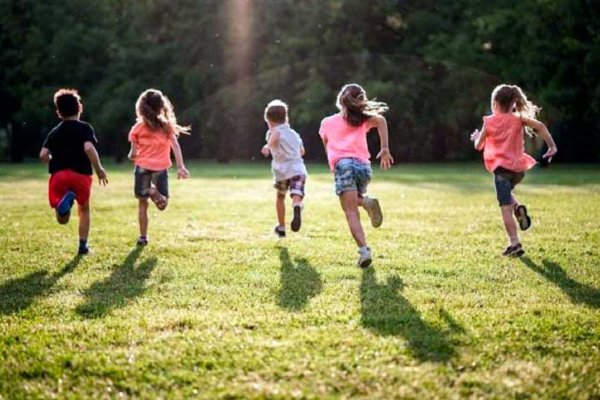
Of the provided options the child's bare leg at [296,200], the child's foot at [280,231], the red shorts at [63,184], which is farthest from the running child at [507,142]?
the red shorts at [63,184]

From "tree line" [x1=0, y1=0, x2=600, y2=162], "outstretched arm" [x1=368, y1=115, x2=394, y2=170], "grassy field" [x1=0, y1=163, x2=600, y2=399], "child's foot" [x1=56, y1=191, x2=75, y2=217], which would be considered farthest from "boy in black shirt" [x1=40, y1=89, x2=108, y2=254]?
"tree line" [x1=0, y1=0, x2=600, y2=162]

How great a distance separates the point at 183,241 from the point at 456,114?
2856 centimetres

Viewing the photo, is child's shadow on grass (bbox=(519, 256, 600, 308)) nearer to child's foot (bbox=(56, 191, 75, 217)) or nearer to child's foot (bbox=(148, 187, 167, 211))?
child's foot (bbox=(148, 187, 167, 211))

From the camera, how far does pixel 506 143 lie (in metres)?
7.73

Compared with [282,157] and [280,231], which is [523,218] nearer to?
[280,231]

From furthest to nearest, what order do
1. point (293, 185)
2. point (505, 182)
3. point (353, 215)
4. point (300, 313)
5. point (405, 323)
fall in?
point (293, 185) → point (505, 182) → point (353, 215) → point (300, 313) → point (405, 323)

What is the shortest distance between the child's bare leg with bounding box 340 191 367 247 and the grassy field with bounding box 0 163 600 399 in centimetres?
28

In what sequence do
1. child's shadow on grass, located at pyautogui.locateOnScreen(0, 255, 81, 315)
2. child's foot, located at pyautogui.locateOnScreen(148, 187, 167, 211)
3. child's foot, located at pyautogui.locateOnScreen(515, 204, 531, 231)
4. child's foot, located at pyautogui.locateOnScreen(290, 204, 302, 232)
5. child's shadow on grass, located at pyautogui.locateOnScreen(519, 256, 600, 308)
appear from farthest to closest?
child's foot, located at pyautogui.locateOnScreen(148, 187, 167, 211) → child's foot, located at pyautogui.locateOnScreen(290, 204, 302, 232) → child's foot, located at pyautogui.locateOnScreen(515, 204, 531, 231) → child's shadow on grass, located at pyautogui.locateOnScreen(519, 256, 600, 308) → child's shadow on grass, located at pyautogui.locateOnScreen(0, 255, 81, 315)

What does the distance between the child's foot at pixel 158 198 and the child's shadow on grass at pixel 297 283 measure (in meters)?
1.75

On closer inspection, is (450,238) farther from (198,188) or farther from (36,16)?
(36,16)

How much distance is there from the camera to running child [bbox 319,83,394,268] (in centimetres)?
694

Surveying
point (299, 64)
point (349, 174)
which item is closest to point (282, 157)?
point (349, 174)

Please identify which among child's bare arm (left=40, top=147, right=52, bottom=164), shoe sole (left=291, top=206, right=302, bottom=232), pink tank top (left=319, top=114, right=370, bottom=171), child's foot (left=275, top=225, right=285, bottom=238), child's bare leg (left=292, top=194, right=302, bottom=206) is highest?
pink tank top (left=319, top=114, right=370, bottom=171)

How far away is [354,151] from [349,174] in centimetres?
25
